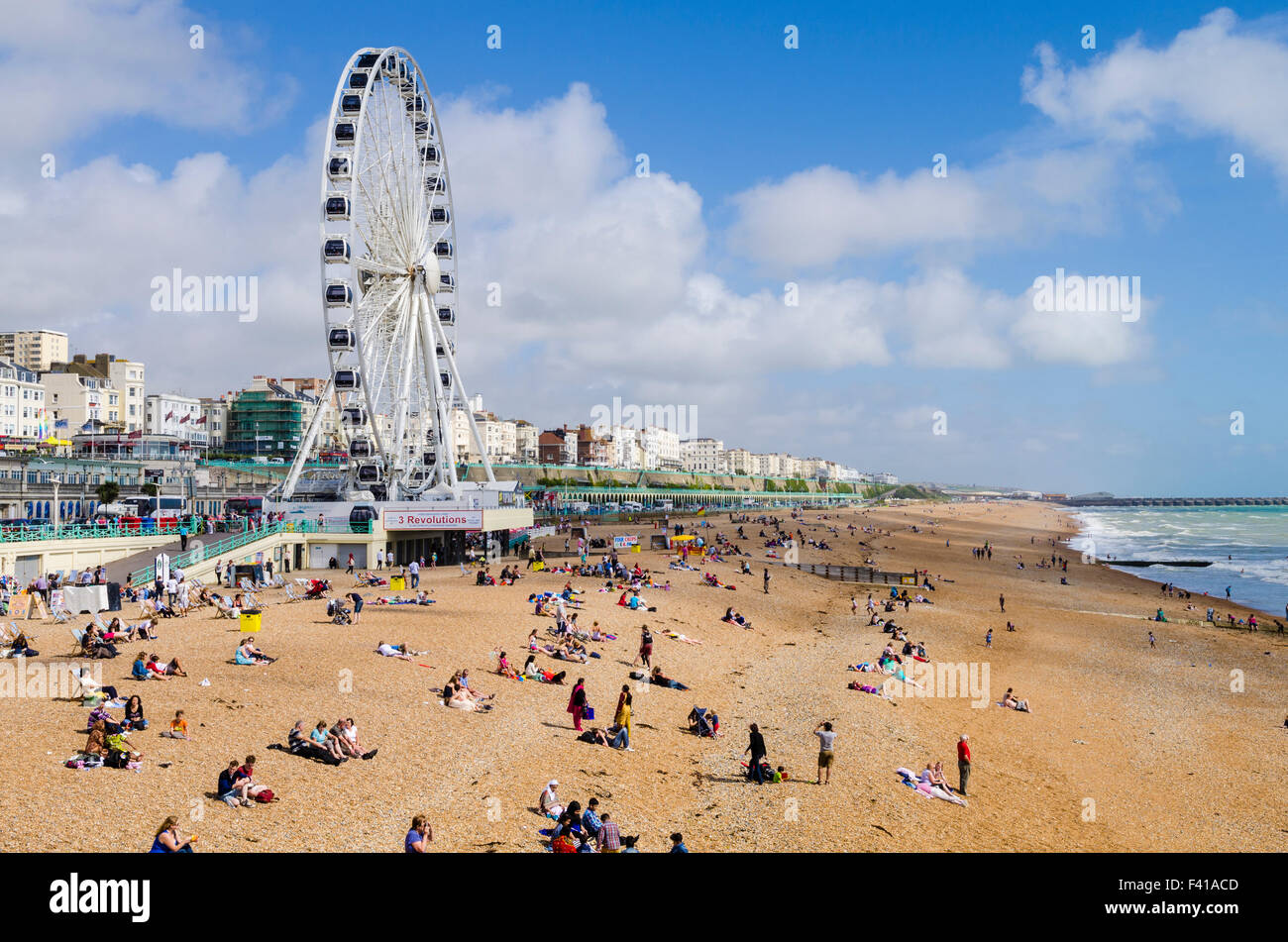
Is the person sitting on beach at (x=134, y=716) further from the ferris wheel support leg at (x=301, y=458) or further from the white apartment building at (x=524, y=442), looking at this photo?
the white apartment building at (x=524, y=442)

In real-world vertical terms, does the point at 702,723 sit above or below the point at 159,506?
below

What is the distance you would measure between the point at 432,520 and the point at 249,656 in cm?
2157

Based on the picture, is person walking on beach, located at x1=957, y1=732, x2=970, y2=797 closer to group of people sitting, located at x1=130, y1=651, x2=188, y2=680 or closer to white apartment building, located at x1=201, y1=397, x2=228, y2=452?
group of people sitting, located at x1=130, y1=651, x2=188, y2=680

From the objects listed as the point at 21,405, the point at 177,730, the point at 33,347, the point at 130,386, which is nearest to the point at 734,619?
the point at 177,730

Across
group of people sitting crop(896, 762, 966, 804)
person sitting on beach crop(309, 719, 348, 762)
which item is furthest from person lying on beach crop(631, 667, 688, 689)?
person sitting on beach crop(309, 719, 348, 762)

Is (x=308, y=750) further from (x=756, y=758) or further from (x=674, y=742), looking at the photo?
(x=756, y=758)

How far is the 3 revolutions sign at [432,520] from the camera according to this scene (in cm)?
3669

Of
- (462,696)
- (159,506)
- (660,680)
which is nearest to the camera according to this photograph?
(462,696)

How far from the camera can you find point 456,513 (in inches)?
1503

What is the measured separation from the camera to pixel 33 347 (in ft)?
460

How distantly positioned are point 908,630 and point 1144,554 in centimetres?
5757

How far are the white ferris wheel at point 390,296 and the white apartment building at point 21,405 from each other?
52601 millimetres
